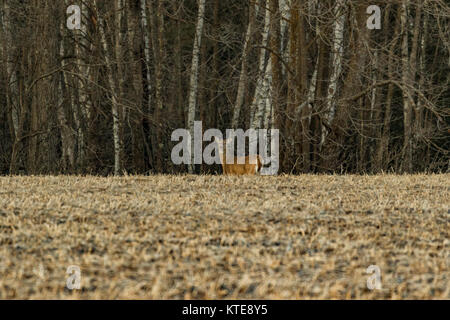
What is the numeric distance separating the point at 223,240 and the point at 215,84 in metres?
17.0

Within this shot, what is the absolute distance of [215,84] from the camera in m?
23.2

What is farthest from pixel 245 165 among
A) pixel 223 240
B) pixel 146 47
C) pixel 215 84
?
pixel 215 84

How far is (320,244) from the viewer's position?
21.0ft

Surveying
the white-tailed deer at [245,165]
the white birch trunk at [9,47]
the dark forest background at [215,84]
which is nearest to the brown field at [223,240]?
the white-tailed deer at [245,165]

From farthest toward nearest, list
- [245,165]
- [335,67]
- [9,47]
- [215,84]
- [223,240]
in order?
[215,84]
[9,47]
[335,67]
[245,165]
[223,240]

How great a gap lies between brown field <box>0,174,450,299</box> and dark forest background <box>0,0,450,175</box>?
11.3 ft

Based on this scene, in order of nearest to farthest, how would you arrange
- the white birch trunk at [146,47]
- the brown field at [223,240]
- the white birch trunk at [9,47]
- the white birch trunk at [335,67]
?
the brown field at [223,240] → the white birch trunk at [335,67] → the white birch trunk at [146,47] → the white birch trunk at [9,47]

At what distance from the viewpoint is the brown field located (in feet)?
16.7

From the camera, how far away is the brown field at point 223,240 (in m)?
5.09

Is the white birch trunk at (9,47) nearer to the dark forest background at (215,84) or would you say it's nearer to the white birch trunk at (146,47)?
the dark forest background at (215,84)

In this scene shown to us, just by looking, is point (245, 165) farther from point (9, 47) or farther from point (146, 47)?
point (9, 47)

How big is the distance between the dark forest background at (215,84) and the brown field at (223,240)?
3.44 m

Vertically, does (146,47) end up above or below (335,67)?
above
